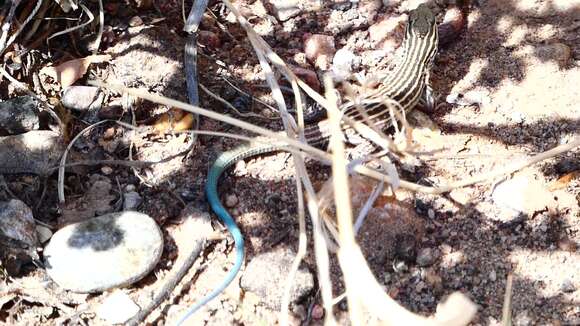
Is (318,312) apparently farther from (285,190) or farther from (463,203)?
(463,203)

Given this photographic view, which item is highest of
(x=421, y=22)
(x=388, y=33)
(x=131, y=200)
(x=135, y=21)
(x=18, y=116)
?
(x=135, y=21)

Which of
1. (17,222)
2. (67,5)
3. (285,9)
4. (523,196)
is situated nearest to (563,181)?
(523,196)

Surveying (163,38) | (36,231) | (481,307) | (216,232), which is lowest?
(481,307)

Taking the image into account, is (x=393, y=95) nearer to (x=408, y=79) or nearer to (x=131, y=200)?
(x=408, y=79)

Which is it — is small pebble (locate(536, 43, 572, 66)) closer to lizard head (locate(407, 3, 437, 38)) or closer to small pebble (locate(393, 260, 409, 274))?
lizard head (locate(407, 3, 437, 38))

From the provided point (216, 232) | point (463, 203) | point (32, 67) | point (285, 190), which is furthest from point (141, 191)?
point (463, 203)

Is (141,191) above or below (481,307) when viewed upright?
above
